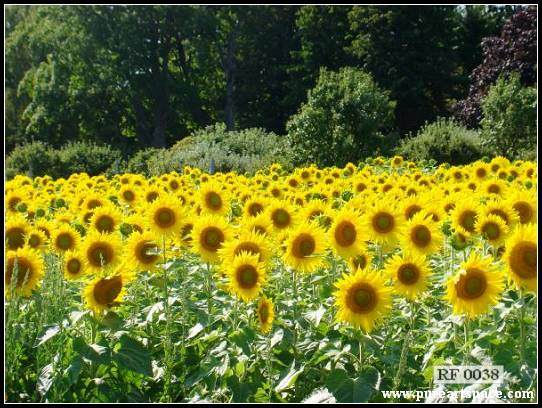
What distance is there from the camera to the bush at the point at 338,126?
18266mm

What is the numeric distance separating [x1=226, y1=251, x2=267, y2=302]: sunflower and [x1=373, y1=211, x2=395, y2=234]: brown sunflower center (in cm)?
107

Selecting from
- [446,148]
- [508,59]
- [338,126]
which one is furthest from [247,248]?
[508,59]

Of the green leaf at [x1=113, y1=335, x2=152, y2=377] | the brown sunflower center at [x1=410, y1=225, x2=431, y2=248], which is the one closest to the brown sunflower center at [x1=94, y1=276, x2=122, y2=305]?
the green leaf at [x1=113, y1=335, x2=152, y2=377]

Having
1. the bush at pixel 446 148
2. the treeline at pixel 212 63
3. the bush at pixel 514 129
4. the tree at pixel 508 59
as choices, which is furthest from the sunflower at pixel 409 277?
the treeline at pixel 212 63

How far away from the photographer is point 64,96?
3897cm

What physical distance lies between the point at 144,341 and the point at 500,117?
56.1 feet

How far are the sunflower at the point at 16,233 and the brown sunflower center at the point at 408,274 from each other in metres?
2.35

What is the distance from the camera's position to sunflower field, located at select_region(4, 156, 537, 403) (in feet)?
11.2

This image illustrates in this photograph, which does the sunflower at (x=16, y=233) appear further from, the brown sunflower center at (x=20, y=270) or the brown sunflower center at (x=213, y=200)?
the brown sunflower center at (x=213, y=200)

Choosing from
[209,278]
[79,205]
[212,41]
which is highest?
[209,278]

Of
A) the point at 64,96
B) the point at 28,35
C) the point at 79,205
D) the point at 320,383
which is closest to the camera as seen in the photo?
the point at 320,383

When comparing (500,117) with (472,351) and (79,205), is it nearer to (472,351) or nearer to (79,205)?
(79,205)

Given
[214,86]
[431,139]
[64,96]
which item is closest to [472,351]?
[431,139]

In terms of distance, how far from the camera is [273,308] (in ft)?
12.7
